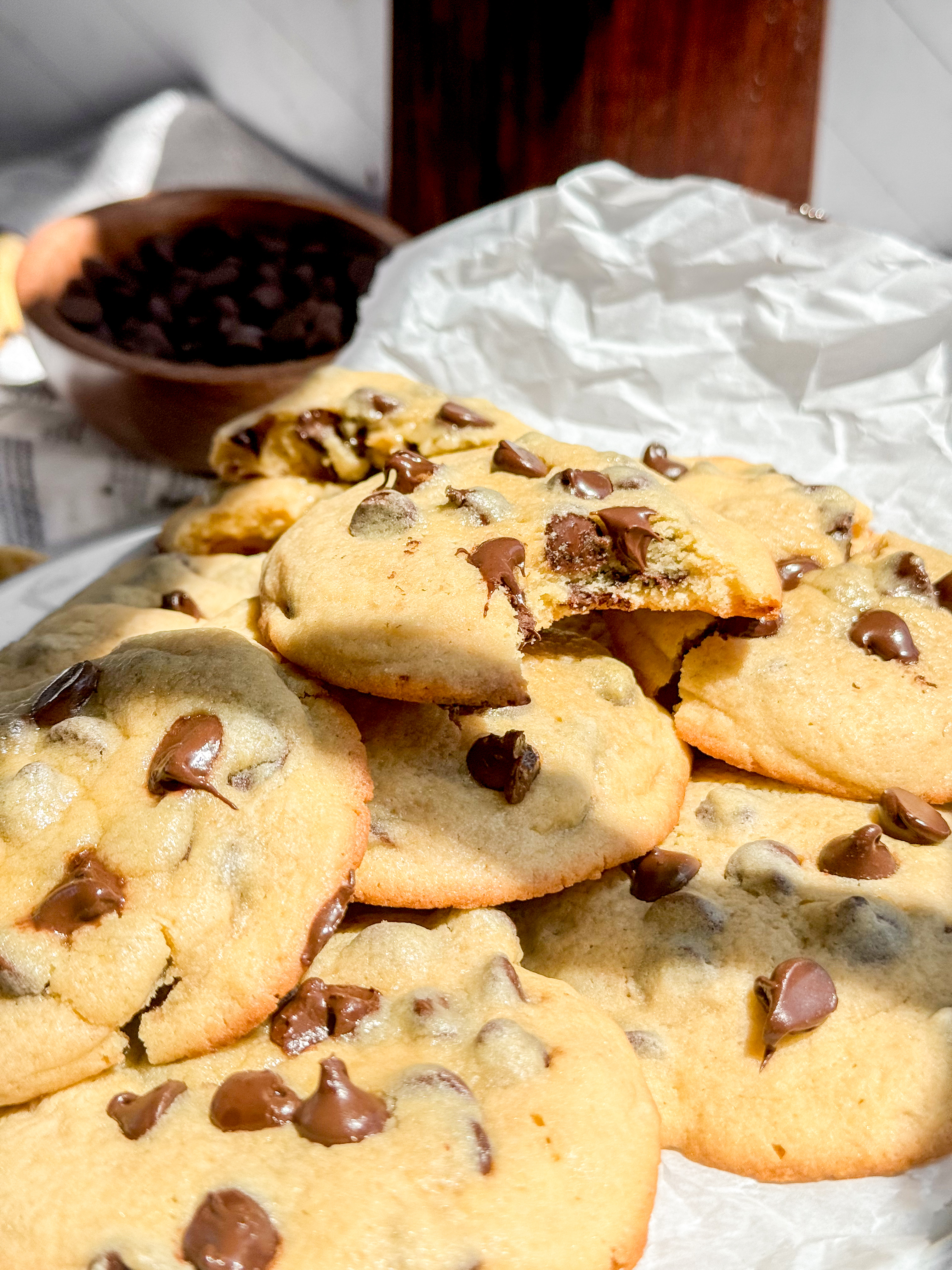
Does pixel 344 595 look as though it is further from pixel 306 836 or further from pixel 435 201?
pixel 435 201

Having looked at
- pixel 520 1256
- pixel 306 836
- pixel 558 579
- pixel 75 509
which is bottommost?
pixel 75 509

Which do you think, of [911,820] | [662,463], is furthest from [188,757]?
[662,463]

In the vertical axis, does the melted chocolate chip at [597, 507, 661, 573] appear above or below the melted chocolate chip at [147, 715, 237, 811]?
above

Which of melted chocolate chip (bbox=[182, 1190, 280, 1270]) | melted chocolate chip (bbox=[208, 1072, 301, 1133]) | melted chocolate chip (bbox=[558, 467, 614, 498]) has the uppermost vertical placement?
melted chocolate chip (bbox=[558, 467, 614, 498])

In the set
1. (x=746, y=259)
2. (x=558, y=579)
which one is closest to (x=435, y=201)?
(x=746, y=259)

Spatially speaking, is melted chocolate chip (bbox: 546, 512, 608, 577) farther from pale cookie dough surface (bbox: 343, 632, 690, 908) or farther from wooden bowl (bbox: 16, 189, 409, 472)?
wooden bowl (bbox: 16, 189, 409, 472)

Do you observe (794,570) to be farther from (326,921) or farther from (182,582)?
(182,582)

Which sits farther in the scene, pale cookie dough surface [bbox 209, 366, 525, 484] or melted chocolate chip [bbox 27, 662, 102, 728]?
pale cookie dough surface [bbox 209, 366, 525, 484]

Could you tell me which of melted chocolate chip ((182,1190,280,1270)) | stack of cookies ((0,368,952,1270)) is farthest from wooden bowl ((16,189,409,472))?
melted chocolate chip ((182,1190,280,1270))
